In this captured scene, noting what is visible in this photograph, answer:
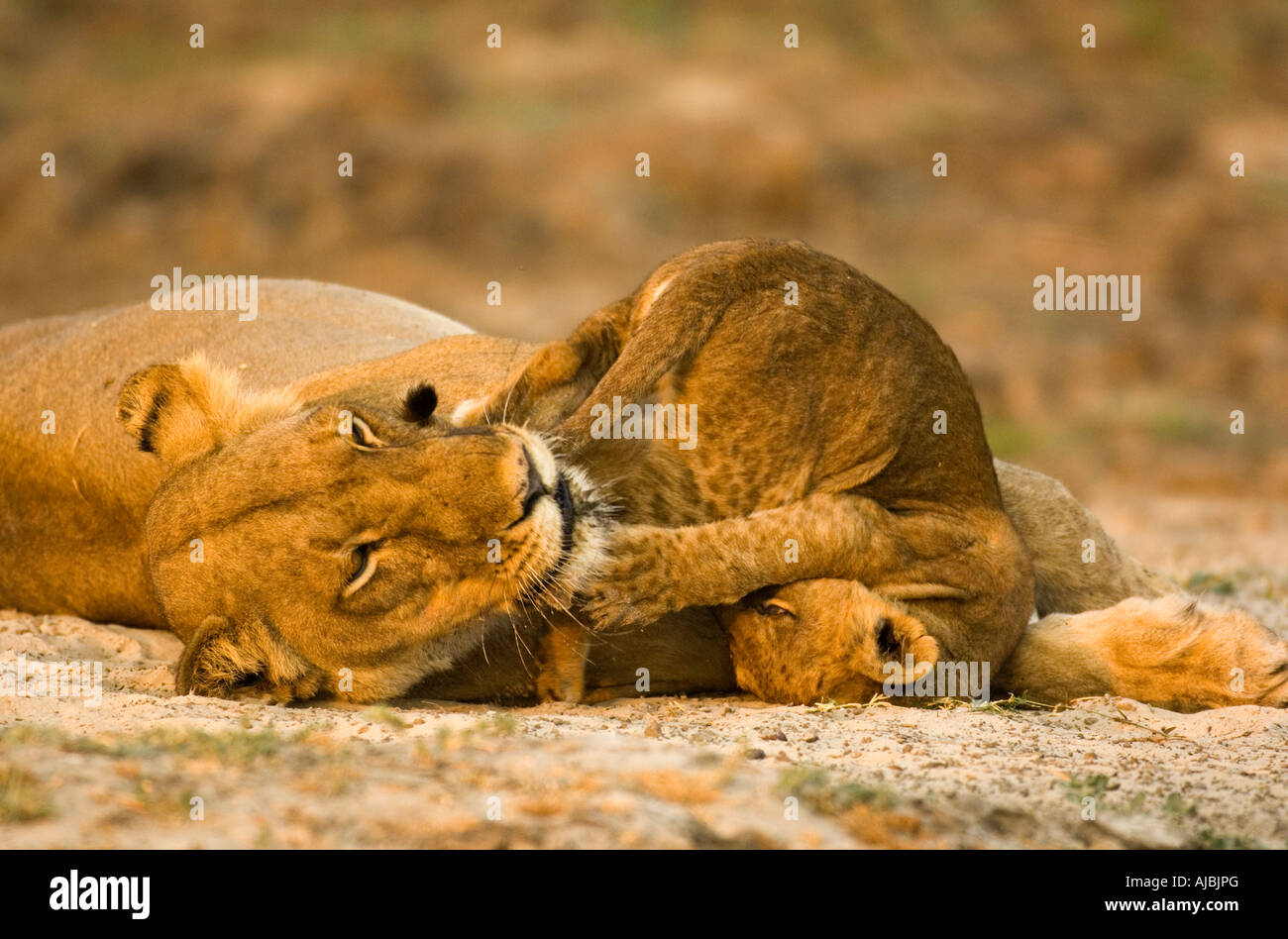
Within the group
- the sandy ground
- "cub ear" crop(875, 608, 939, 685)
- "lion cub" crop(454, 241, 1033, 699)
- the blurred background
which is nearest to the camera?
the sandy ground

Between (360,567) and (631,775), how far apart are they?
1.11 m

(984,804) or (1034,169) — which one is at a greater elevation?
(1034,169)

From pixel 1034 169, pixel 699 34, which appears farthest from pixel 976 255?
pixel 699 34

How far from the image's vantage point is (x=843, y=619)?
14.1 ft

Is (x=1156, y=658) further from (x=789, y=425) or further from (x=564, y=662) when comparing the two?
(x=564, y=662)

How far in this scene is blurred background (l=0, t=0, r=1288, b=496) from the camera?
527 inches

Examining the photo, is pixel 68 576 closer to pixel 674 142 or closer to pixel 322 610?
pixel 322 610

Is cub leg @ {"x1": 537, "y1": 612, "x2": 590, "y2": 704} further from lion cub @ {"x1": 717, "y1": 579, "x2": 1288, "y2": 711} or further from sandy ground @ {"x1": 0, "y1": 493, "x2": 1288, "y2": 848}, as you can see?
lion cub @ {"x1": 717, "y1": 579, "x2": 1288, "y2": 711}

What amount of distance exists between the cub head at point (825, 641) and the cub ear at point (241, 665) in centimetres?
124

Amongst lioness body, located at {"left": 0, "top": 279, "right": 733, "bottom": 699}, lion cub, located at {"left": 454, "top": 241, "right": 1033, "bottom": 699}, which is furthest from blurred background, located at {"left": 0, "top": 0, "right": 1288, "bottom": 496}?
lion cub, located at {"left": 454, "top": 241, "right": 1033, "bottom": 699}

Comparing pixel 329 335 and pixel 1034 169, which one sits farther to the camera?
pixel 1034 169

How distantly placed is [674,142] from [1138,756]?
12.1m

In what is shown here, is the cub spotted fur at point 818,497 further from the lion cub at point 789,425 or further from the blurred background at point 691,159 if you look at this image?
the blurred background at point 691,159

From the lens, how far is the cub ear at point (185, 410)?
4.45 m
